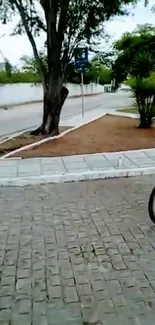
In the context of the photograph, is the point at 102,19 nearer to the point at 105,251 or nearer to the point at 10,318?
the point at 105,251

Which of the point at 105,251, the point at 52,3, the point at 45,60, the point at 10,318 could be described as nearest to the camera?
the point at 10,318

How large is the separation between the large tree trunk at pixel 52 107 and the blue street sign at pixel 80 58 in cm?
113

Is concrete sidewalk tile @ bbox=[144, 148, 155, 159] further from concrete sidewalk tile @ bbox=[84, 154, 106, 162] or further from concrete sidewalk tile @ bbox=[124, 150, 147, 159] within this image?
concrete sidewalk tile @ bbox=[84, 154, 106, 162]

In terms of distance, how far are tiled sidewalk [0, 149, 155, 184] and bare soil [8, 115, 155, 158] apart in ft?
2.38

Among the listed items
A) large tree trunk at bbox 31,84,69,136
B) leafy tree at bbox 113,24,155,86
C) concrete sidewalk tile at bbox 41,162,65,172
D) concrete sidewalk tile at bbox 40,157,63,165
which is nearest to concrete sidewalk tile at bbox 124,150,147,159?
concrete sidewalk tile at bbox 40,157,63,165

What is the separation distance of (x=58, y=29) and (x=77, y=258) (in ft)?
30.2

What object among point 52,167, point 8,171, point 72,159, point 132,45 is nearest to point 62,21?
point 72,159

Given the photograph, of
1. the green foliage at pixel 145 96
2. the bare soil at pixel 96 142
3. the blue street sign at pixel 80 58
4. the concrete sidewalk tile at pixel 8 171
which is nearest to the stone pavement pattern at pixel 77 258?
the concrete sidewalk tile at pixel 8 171

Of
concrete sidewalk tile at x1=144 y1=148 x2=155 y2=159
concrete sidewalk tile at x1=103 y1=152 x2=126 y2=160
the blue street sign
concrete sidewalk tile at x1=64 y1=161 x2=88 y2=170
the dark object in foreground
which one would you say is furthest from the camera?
the blue street sign

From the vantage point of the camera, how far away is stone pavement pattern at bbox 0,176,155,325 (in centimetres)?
325

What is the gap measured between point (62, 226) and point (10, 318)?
77.2 inches

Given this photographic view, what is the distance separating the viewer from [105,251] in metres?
4.32

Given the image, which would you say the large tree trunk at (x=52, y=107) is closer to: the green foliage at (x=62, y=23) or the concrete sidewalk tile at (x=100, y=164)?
the green foliage at (x=62, y=23)

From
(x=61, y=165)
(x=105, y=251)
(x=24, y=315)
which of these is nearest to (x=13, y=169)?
(x=61, y=165)
